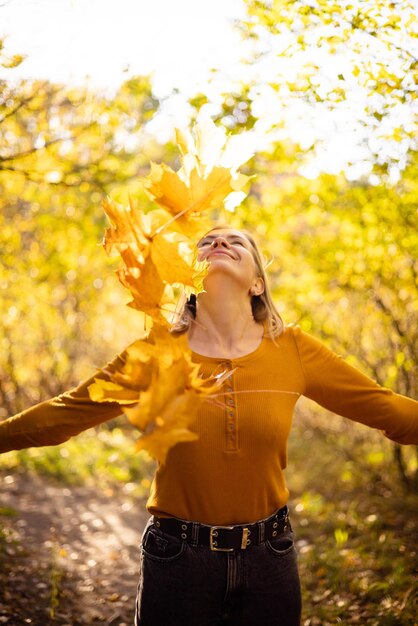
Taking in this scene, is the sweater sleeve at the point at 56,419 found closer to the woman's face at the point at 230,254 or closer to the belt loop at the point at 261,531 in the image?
the woman's face at the point at 230,254

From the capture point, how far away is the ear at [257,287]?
2.26 metres

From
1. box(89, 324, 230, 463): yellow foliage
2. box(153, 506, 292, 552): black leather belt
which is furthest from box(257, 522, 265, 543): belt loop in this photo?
box(89, 324, 230, 463): yellow foliage

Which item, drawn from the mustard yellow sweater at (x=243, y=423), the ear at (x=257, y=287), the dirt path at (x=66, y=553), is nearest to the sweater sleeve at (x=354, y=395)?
the mustard yellow sweater at (x=243, y=423)

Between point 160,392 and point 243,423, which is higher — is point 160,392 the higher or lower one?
the higher one

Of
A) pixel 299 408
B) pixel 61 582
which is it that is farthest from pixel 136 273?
pixel 299 408

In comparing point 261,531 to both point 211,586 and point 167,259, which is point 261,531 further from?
point 167,259

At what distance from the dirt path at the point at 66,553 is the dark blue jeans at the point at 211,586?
159cm

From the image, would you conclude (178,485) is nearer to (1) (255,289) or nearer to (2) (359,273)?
(1) (255,289)

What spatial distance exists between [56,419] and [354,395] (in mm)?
1026

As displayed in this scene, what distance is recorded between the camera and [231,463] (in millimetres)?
1870

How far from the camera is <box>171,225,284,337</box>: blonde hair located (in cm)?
217

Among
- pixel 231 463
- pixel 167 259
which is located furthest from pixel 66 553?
pixel 167 259

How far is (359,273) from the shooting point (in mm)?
4320

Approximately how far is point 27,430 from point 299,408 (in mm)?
4324
